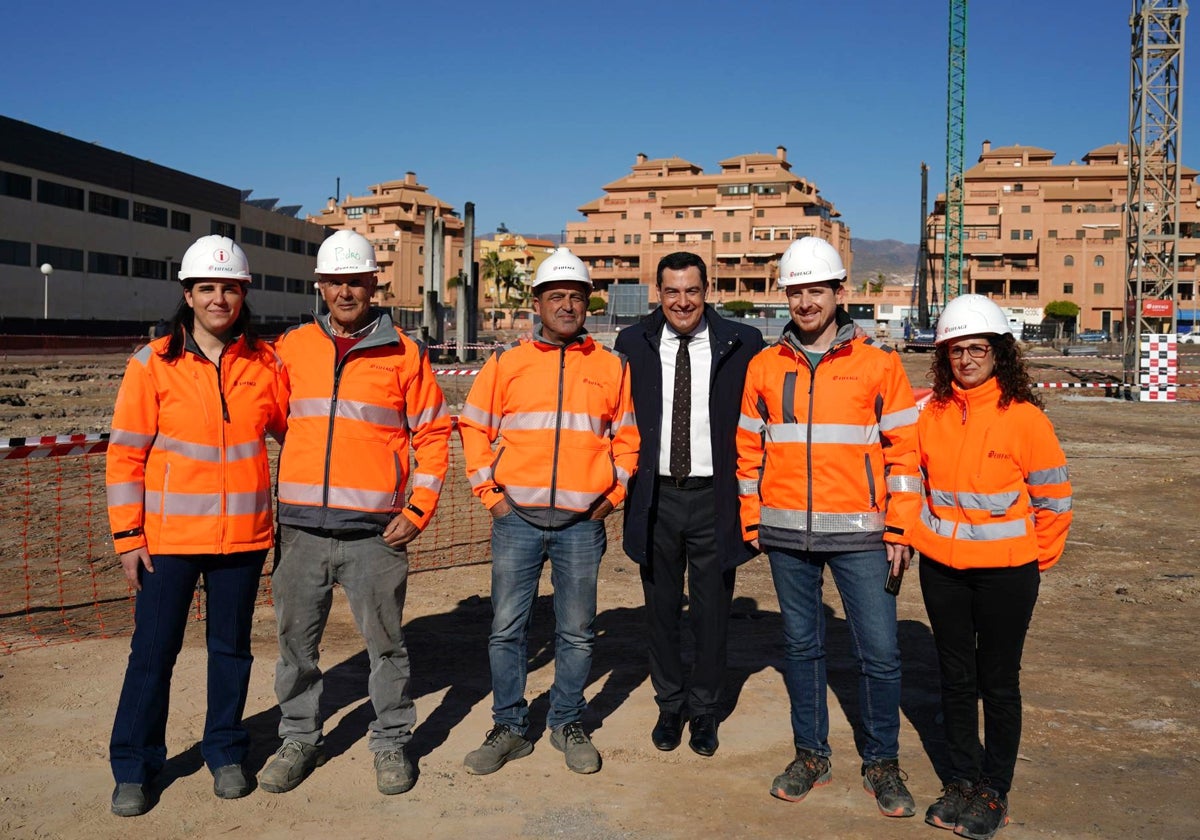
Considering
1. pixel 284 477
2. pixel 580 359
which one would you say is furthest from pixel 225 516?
pixel 580 359

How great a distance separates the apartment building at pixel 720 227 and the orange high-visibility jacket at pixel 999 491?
93.3m

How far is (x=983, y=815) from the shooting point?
154 inches

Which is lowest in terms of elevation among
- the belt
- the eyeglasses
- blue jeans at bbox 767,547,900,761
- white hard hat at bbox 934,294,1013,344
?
blue jeans at bbox 767,547,900,761

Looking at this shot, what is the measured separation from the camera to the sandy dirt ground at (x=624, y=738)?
400 centimetres

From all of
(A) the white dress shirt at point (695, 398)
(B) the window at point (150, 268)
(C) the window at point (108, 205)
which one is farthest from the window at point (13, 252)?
(A) the white dress shirt at point (695, 398)

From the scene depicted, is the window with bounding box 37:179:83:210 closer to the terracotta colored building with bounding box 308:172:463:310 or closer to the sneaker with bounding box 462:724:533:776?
the terracotta colored building with bounding box 308:172:463:310

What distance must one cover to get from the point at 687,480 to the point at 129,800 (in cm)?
259

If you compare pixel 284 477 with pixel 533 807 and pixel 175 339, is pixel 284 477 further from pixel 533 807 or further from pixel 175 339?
pixel 533 807

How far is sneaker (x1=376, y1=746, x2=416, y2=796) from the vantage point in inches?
166

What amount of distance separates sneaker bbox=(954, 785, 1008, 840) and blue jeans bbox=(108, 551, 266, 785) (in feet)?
9.28

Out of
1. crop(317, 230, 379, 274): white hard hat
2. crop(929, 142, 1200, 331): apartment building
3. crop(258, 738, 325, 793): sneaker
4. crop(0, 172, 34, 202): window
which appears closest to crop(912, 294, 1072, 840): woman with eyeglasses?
crop(317, 230, 379, 274): white hard hat

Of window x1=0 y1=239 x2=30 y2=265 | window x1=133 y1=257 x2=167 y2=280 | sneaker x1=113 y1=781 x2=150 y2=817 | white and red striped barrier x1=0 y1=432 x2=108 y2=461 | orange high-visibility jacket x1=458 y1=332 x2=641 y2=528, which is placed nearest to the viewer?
sneaker x1=113 y1=781 x2=150 y2=817

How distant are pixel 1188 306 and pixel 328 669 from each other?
99.4 metres

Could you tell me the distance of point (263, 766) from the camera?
4.47m
